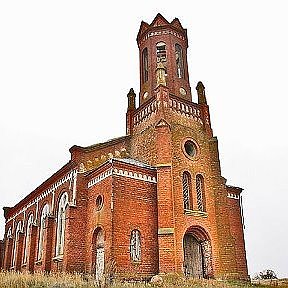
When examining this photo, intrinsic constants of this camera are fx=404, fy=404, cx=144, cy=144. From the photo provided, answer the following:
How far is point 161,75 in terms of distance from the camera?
2659 centimetres

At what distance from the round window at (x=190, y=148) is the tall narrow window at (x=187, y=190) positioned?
156 centimetres

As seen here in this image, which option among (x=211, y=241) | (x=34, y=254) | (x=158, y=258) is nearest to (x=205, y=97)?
(x=211, y=241)

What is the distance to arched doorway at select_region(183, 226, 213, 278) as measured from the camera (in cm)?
2342

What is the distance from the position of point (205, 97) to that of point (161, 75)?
402cm

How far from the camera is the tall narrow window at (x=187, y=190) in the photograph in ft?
79.4

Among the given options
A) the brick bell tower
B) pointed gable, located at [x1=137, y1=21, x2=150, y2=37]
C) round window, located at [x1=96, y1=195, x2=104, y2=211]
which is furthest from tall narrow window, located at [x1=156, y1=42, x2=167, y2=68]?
round window, located at [x1=96, y1=195, x2=104, y2=211]

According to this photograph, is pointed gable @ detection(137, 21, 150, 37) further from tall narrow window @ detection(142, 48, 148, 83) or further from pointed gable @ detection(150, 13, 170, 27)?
tall narrow window @ detection(142, 48, 148, 83)

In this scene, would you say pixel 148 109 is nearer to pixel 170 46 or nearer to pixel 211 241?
pixel 170 46

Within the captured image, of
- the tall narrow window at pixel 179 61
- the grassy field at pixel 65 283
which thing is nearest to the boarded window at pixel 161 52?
the tall narrow window at pixel 179 61

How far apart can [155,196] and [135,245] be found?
314 cm

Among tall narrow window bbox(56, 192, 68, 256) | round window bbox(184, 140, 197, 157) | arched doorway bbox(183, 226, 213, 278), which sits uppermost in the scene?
round window bbox(184, 140, 197, 157)

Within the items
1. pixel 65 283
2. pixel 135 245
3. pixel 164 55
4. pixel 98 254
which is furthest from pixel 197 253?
pixel 164 55

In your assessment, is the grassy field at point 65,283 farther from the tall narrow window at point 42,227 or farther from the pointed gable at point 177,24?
the pointed gable at point 177,24

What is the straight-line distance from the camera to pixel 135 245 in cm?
2234
